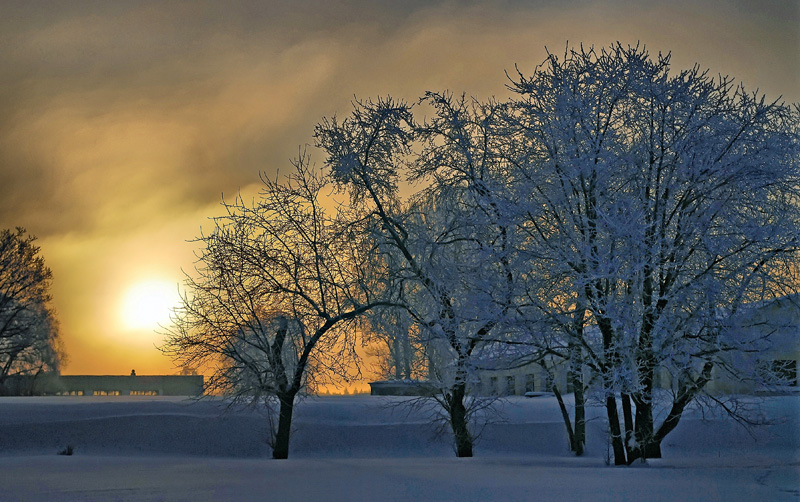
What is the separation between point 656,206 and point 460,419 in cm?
895

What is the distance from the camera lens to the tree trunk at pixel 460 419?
67.7ft

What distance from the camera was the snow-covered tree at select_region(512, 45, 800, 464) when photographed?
13586 millimetres

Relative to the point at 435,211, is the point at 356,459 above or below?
below

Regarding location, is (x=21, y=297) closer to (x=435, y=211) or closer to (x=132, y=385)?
(x=132, y=385)

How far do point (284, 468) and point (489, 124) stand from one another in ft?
→ 27.7

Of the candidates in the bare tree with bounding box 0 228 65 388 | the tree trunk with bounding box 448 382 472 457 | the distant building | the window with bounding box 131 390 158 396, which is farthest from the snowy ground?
the window with bounding box 131 390 158 396

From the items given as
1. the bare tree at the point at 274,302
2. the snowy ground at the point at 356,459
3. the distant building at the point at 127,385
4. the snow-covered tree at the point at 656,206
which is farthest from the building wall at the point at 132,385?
the snow-covered tree at the point at 656,206

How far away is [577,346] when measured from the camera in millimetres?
15000

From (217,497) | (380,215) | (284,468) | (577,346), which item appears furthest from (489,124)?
(217,497)

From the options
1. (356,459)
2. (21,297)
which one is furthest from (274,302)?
(21,297)

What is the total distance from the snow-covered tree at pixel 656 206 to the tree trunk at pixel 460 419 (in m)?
5.42

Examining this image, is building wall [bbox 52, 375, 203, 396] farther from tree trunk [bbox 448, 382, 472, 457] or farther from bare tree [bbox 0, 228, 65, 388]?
tree trunk [bbox 448, 382, 472, 457]

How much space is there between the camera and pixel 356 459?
70.2 ft

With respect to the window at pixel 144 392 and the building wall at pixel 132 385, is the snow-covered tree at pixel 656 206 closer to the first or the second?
the building wall at pixel 132 385
